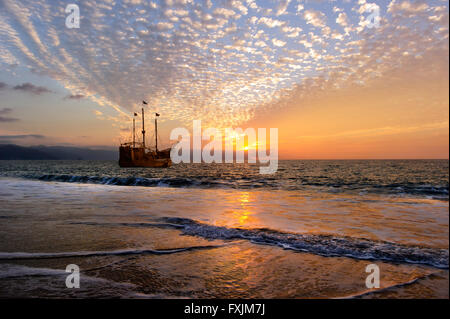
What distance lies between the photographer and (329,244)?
293 inches

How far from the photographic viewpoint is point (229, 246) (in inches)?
290

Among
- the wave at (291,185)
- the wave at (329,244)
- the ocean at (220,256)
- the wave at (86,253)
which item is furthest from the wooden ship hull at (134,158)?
the wave at (86,253)

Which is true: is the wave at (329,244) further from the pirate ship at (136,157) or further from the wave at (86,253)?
the pirate ship at (136,157)

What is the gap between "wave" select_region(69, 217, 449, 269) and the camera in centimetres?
634

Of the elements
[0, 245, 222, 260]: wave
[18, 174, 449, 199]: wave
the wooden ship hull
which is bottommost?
[18, 174, 449, 199]: wave

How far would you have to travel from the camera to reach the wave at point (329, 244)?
6.34 metres

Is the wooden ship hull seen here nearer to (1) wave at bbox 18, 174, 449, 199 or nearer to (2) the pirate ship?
A: (2) the pirate ship

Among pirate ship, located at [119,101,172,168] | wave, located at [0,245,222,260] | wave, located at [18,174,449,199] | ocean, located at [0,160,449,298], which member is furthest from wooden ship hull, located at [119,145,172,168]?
wave, located at [0,245,222,260]

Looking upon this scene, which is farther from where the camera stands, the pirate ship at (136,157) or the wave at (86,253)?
the pirate ship at (136,157)

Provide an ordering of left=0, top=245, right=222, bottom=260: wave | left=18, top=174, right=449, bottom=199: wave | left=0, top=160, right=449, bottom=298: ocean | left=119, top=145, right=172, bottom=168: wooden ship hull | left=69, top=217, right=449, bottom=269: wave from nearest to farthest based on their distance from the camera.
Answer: left=0, top=160, right=449, bottom=298: ocean < left=0, top=245, right=222, bottom=260: wave < left=69, top=217, right=449, bottom=269: wave < left=18, top=174, right=449, bottom=199: wave < left=119, top=145, right=172, bottom=168: wooden ship hull
